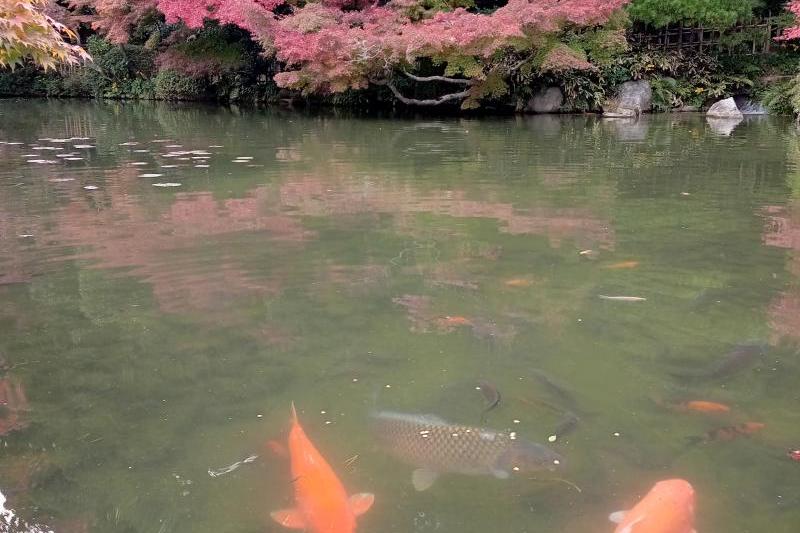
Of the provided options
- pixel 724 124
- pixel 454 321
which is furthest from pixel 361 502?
pixel 724 124

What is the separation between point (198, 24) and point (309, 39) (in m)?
4.55

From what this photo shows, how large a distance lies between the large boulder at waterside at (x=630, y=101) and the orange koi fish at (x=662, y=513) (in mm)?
16812

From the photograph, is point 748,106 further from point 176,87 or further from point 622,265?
point 176,87

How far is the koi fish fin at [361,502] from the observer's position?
2.21m

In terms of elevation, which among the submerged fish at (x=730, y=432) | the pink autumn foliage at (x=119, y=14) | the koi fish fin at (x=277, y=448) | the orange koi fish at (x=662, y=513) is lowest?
the koi fish fin at (x=277, y=448)

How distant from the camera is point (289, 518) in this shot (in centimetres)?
219

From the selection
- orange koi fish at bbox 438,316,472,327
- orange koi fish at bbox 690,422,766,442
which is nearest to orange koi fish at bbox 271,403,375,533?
orange koi fish at bbox 690,422,766,442

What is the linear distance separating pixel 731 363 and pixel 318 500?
6.81ft

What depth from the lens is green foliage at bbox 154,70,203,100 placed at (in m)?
25.2

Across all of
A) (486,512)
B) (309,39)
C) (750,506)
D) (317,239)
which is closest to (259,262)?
(317,239)

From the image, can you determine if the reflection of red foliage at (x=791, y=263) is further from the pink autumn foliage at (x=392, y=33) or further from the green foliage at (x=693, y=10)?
the green foliage at (x=693, y=10)

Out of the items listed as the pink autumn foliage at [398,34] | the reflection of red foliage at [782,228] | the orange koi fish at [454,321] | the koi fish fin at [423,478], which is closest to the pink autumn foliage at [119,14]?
the pink autumn foliage at [398,34]

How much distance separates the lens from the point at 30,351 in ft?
11.3

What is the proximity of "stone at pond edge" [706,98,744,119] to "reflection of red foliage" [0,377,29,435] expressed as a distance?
17.7m
